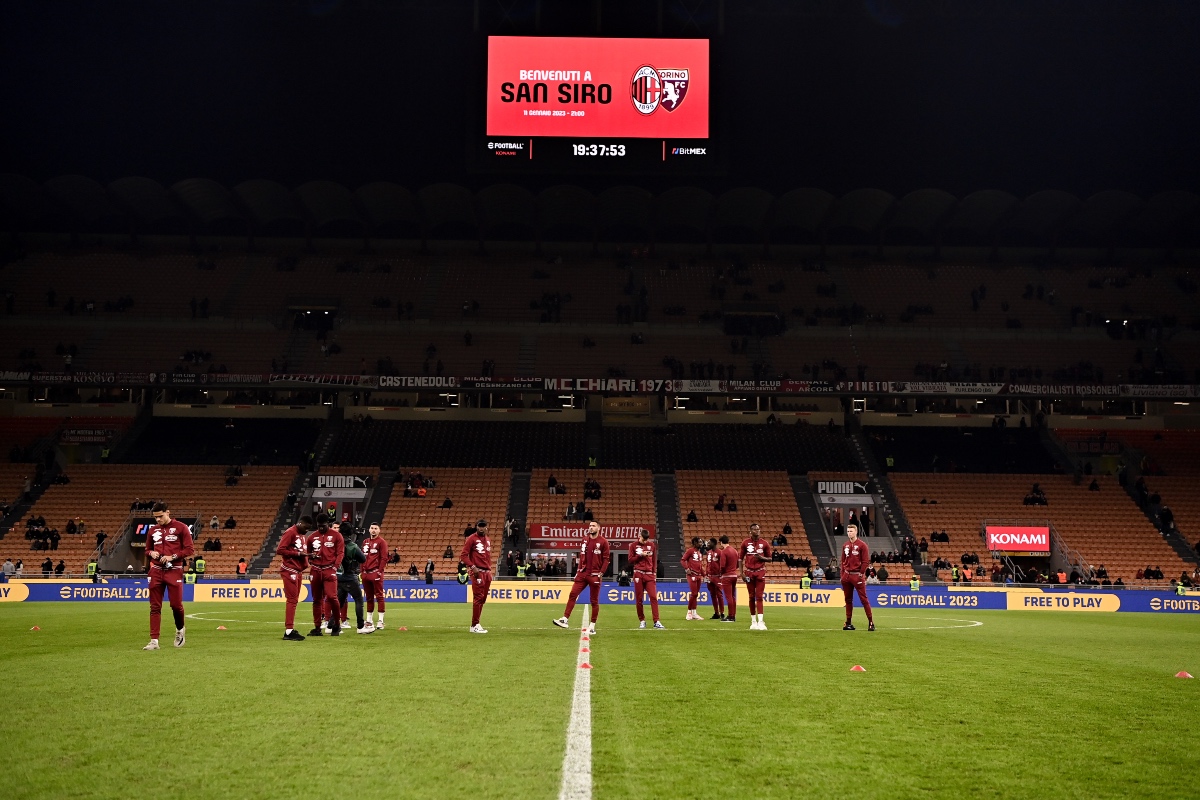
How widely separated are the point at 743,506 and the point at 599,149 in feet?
64.5

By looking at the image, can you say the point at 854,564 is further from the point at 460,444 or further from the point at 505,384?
the point at 460,444

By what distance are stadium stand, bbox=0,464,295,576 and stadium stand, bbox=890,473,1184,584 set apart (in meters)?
33.3

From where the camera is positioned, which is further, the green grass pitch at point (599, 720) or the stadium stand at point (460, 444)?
the stadium stand at point (460, 444)

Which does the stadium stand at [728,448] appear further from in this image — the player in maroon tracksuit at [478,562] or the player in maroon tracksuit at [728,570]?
the player in maroon tracksuit at [478,562]

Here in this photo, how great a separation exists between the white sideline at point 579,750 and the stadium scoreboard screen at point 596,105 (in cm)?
4036

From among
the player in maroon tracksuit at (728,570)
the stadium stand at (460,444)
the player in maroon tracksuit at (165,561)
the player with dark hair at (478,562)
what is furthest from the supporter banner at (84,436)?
the player in maroon tracksuit at (165,561)

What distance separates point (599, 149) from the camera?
159 feet

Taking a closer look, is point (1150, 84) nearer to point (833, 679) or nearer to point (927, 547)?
point (927, 547)

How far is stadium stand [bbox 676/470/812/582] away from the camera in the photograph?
160 ft

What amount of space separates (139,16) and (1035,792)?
59.8 meters

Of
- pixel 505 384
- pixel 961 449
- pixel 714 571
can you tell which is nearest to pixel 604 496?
pixel 505 384

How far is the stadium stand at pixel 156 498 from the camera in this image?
46.0 m

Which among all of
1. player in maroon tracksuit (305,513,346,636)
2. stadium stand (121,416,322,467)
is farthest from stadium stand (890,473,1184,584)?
player in maroon tracksuit (305,513,346,636)

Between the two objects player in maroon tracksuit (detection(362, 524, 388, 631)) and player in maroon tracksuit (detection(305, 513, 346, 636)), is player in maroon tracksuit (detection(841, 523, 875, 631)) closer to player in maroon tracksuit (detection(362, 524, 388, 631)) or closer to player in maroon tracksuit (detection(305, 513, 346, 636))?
player in maroon tracksuit (detection(362, 524, 388, 631))
